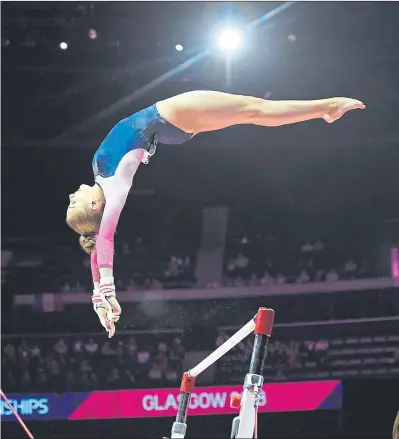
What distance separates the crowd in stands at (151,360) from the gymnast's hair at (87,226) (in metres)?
0.46

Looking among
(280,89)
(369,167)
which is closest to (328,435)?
(369,167)

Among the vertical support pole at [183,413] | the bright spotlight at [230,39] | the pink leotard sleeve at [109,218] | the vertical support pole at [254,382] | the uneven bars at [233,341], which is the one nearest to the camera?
the vertical support pole at [254,382]

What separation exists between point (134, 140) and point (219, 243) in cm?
66

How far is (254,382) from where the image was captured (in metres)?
1.53

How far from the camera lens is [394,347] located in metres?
3.16

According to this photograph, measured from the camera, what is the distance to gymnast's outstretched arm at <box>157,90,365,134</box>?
3141mm

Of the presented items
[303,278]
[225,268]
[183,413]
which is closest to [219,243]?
[225,268]

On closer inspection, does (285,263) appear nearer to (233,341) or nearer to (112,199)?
(112,199)

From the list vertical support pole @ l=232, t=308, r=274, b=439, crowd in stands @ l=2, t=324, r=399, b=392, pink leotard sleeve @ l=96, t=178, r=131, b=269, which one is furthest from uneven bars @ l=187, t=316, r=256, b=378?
pink leotard sleeve @ l=96, t=178, r=131, b=269

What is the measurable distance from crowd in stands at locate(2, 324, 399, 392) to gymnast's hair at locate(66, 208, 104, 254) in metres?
0.46

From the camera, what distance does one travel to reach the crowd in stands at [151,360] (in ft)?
10.3

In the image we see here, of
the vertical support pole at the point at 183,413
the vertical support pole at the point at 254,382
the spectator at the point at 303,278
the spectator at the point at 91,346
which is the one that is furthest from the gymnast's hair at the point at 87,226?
the vertical support pole at the point at 254,382

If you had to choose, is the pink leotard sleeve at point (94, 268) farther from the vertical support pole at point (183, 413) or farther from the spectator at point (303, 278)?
the vertical support pole at point (183, 413)

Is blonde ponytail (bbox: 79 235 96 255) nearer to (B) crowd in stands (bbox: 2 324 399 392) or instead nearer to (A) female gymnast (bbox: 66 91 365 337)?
(A) female gymnast (bbox: 66 91 365 337)
